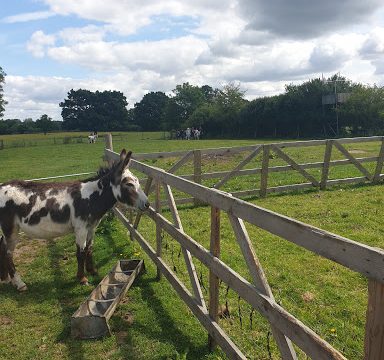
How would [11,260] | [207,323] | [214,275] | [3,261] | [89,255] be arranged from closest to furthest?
[214,275] → [207,323] → [11,260] → [3,261] → [89,255]

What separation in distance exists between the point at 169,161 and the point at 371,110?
3432cm

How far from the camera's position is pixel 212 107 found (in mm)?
66375

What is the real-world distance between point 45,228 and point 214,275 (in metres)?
3.34

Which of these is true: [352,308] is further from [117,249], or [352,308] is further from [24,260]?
[24,260]

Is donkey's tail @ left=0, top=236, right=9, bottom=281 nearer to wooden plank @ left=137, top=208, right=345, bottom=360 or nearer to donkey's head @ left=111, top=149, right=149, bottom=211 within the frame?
donkey's head @ left=111, top=149, right=149, bottom=211

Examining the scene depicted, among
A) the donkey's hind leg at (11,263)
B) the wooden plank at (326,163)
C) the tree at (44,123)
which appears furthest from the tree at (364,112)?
the tree at (44,123)

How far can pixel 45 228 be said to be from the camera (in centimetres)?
605

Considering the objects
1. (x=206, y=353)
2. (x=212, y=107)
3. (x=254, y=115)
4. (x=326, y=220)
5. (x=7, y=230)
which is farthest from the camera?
(x=212, y=107)

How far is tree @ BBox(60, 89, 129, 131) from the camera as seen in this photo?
11606 cm

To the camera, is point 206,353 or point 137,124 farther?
point 137,124

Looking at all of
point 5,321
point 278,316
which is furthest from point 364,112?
point 278,316

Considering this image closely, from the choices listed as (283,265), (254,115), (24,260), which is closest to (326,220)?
(283,265)

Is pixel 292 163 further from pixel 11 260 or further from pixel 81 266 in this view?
pixel 11 260

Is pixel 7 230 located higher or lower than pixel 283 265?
higher
